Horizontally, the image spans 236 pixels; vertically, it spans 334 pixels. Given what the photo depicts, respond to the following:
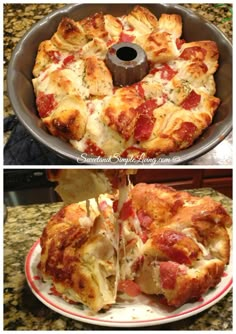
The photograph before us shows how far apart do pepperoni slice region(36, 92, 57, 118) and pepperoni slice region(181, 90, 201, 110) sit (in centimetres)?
32

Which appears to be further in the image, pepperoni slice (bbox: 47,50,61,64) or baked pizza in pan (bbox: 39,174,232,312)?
pepperoni slice (bbox: 47,50,61,64)

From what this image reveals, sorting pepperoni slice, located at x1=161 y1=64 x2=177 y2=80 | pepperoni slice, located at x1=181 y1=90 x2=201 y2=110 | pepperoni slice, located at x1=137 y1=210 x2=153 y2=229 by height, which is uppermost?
pepperoni slice, located at x1=161 y1=64 x2=177 y2=80

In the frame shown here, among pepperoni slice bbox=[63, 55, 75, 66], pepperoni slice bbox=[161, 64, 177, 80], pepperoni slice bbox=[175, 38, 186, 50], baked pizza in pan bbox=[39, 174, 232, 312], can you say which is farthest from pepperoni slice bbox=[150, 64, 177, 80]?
baked pizza in pan bbox=[39, 174, 232, 312]

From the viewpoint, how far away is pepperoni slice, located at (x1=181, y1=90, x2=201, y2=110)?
127 cm

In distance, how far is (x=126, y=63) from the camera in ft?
4.30

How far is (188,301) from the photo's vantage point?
1.09m

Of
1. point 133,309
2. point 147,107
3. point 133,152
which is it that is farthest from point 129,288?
point 147,107

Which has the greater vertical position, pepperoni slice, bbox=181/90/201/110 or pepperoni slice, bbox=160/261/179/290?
pepperoni slice, bbox=181/90/201/110

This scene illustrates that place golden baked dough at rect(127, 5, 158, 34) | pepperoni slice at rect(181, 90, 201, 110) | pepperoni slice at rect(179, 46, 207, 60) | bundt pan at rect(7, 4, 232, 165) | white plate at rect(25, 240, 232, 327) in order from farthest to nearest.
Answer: golden baked dough at rect(127, 5, 158, 34)
pepperoni slice at rect(179, 46, 207, 60)
pepperoni slice at rect(181, 90, 201, 110)
bundt pan at rect(7, 4, 232, 165)
white plate at rect(25, 240, 232, 327)

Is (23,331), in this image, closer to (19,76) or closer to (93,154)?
(93,154)

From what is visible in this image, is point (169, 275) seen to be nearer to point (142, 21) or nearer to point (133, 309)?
point (133, 309)

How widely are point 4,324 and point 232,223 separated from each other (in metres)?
0.56

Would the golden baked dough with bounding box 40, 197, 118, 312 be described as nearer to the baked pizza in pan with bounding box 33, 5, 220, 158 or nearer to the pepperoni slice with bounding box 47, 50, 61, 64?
the baked pizza in pan with bounding box 33, 5, 220, 158

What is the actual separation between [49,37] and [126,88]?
13.5 inches
